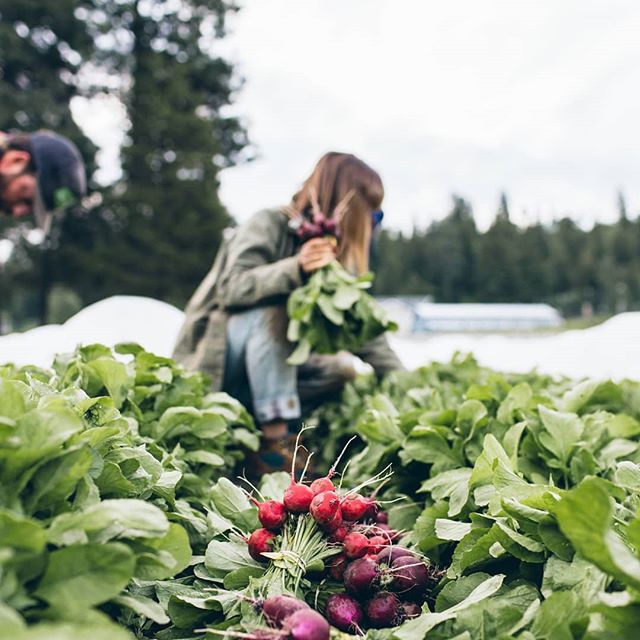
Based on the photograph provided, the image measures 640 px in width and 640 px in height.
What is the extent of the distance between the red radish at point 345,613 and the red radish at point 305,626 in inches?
5.0

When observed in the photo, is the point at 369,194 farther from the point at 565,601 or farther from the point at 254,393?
the point at 565,601

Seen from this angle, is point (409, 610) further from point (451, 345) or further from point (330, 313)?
point (451, 345)

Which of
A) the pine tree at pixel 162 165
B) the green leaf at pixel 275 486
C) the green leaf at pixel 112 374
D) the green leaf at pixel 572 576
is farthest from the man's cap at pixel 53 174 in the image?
the pine tree at pixel 162 165

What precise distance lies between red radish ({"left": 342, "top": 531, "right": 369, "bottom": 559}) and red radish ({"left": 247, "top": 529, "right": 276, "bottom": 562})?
0.15m

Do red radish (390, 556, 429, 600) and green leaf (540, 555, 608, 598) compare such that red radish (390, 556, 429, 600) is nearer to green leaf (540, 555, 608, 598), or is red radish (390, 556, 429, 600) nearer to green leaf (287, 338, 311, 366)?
green leaf (540, 555, 608, 598)

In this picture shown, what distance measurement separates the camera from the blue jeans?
2.76 metres

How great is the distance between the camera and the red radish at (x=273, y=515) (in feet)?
4.14

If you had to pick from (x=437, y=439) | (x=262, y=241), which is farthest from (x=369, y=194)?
(x=437, y=439)

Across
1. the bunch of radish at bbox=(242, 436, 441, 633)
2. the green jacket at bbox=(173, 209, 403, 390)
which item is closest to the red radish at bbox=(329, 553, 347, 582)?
the bunch of radish at bbox=(242, 436, 441, 633)

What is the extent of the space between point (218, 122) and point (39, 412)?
21326mm

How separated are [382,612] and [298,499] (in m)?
0.25

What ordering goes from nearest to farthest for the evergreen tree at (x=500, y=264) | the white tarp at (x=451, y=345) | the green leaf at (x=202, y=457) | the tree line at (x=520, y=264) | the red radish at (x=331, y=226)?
the green leaf at (x=202, y=457)
the red radish at (x=331, y=226)
the white tarp at (x=451, y=345)
the tree line at (x=520, y=264)
the evergreen tree at (x=500, y=264)

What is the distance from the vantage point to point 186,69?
1967cm

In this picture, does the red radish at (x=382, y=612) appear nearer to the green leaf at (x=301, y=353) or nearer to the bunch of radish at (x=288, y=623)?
the bunch of radish at (x=288, y=623)
